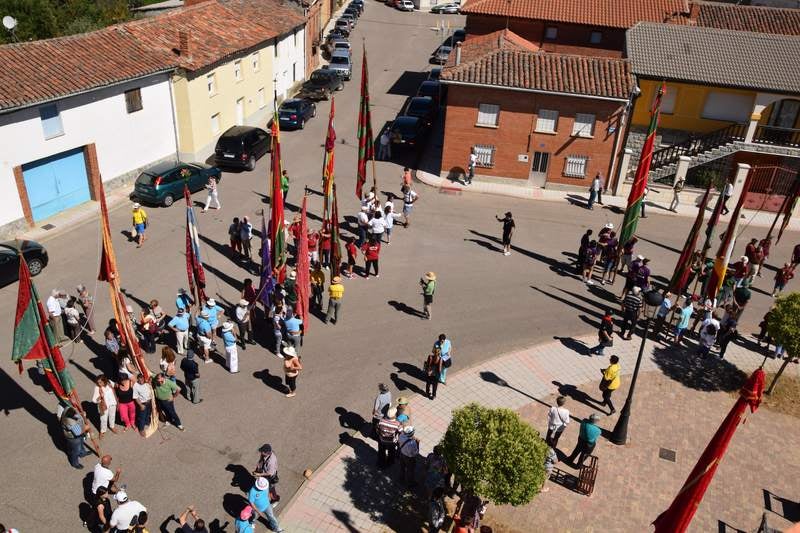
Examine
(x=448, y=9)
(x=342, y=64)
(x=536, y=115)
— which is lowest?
(x=342, y=64)

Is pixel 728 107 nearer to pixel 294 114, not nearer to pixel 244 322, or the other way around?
pixel 294 114

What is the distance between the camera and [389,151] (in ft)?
110

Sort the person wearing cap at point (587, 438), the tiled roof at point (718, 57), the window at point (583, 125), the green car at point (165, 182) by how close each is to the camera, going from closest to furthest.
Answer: the person wearing cap at point (587, 438), the green car at point (165, 182), the window at point (583, 125), the tiled roof at point (718, 57)

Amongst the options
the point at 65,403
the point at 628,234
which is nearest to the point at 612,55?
the point at 628,234

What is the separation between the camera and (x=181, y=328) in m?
17.2

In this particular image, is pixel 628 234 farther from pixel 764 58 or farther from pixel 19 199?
pixel 19 199

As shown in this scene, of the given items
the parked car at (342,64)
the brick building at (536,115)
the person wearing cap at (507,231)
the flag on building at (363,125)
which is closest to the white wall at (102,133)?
the flag on building at (363,125)

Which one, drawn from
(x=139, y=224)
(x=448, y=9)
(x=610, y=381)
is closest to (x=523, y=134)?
(x=610, y=381)

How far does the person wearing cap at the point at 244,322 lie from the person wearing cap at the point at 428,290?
5.08 m

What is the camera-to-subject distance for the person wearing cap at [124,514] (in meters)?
11.7

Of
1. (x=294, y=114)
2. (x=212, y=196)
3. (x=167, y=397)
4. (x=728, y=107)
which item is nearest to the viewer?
(x=167, y=397)

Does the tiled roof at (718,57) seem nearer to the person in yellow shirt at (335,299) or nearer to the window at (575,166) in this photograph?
the window at (575,166)

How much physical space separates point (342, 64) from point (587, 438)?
122 feet

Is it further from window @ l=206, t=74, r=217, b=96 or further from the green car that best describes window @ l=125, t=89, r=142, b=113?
window @ l=206, t=74, r=217, b=96
